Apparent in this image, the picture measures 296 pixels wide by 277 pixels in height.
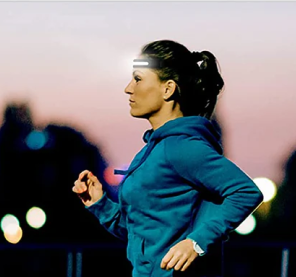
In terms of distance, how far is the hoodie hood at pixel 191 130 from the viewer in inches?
85.0

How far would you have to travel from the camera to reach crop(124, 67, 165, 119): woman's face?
7.49 feet

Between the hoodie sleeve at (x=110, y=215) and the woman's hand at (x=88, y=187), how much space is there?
0.07 feet

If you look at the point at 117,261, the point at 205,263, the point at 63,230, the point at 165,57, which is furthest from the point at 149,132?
the point at 63,230

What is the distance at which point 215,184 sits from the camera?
207cm

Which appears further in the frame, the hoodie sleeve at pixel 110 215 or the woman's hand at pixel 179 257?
the hoodie sleeve at pixel 110 215

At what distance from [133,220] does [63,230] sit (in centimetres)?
1808

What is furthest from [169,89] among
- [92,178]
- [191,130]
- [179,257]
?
[179,257]

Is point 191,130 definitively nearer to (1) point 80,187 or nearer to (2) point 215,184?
(2) point 215,184

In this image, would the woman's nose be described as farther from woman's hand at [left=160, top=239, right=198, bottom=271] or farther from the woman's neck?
woman's hand at [left=160, top=239, right=198, bottom=271]

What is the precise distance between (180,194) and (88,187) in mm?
485

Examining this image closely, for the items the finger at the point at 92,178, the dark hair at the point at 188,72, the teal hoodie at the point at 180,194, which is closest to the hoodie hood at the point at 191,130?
the teal hoodie at the point at 180,194

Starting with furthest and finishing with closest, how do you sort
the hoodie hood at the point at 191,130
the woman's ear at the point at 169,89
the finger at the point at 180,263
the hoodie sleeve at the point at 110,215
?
the hoodie sleeve at the point at 110,215 < the woman's ear at the point at 169,89 < the hoodie hood at the point at 191,130 < the finger at the point at 180,263

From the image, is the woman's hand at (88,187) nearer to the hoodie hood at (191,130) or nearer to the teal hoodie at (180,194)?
the teal hoodie at (180,194)

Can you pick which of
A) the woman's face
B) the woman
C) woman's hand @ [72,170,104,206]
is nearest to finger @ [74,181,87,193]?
woman's hand @ [72,170,104,206]
